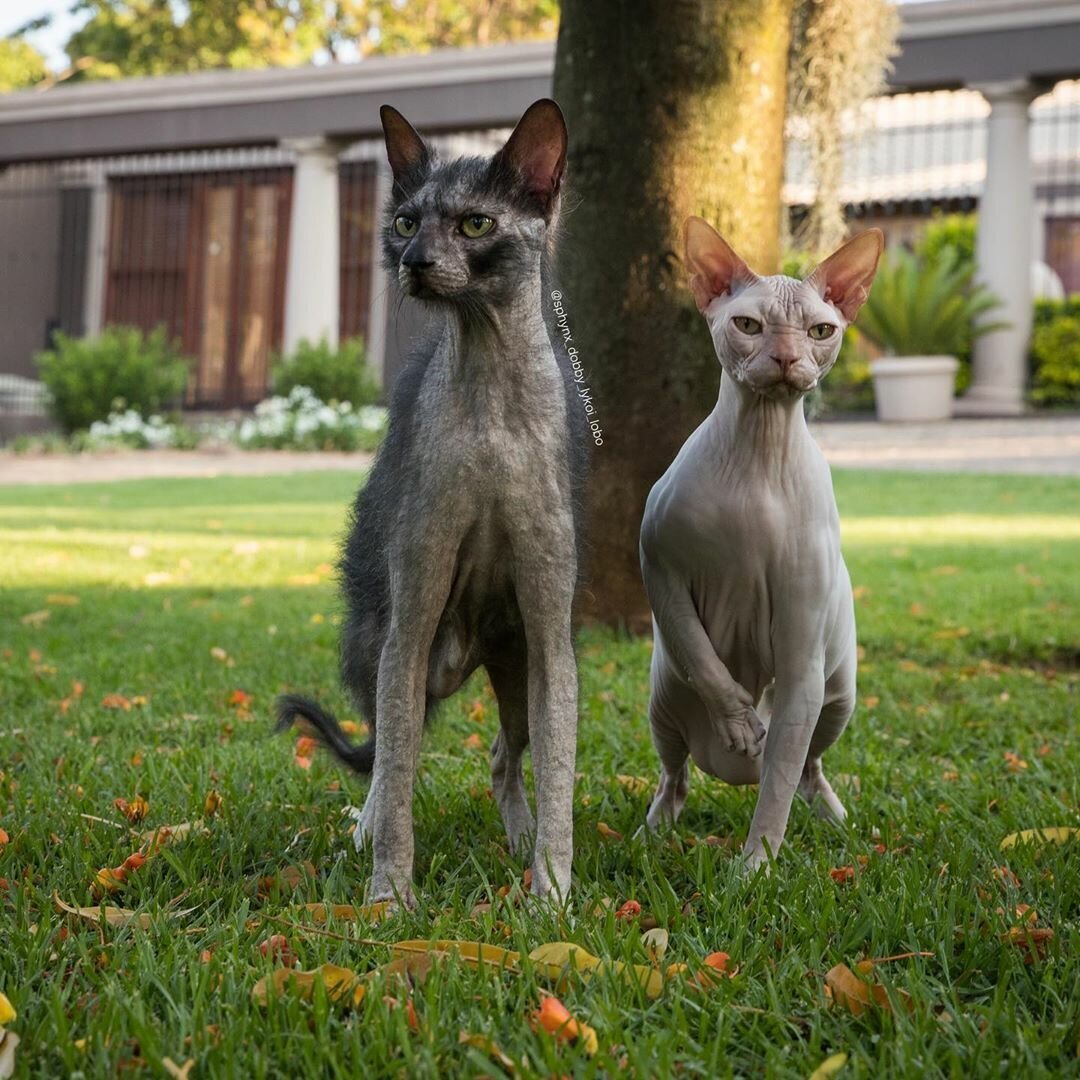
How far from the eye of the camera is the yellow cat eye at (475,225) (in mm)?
2551

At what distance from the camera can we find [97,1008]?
2168 millimetres

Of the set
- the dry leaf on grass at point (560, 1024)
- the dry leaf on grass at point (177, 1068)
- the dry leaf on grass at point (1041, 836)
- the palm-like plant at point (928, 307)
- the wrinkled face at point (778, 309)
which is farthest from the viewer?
the palm-like plant at point (928, 307)

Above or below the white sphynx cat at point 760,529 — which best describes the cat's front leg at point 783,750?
below

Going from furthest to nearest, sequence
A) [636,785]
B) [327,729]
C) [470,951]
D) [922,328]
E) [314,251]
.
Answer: [314,251] → [922,328] → [636,785] → [327,729] → [470,951]

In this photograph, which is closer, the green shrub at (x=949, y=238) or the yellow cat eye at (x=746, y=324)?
the yellow cat eye at (x=746, y=324)

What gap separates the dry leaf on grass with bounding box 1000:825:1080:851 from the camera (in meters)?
3.10

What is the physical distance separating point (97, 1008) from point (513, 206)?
157 centimetres

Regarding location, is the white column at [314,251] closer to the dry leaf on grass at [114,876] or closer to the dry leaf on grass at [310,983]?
the dry leaf on grass at [114,876]

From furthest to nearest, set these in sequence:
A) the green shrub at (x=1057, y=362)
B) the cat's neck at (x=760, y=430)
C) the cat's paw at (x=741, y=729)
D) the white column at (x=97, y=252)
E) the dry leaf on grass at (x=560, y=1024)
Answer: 1. the white column at (x=97, y=252)
2. the green shrub at (x=1057, y=362)
3. the cat's paw at (x=741, y=729)
4. the cat's neck at (x=760, y=430)
5. the dry leaf on grass at (x=560, y=1024)

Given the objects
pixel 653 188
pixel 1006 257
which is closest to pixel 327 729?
pixel 653 188

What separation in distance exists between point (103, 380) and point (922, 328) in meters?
11.2

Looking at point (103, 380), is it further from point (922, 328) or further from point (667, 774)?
point (667, 774)

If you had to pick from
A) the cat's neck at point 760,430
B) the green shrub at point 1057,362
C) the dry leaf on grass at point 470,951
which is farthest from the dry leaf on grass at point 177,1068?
the green shrub at point 1057,362

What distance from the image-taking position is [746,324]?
2.78m
